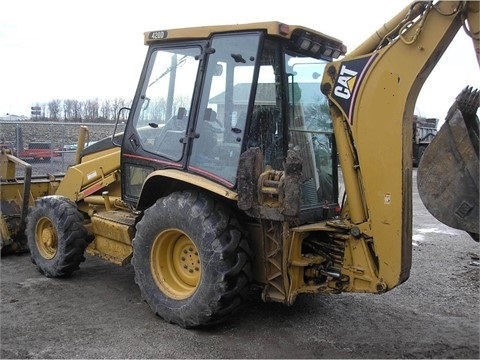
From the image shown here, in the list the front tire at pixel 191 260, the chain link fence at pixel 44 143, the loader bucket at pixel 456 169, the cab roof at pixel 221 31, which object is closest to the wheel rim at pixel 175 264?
the front tire at pixel 191 260

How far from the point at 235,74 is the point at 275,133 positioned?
593mm

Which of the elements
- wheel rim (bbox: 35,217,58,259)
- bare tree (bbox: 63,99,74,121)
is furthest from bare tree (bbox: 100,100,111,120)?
wheel rim (bbox: 35,217,58,259)

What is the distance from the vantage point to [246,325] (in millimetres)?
4324

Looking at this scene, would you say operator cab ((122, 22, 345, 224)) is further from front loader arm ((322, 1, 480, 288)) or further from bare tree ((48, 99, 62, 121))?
bare tree ((48, 99, 62, 121))

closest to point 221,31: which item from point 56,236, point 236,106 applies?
point 236,106

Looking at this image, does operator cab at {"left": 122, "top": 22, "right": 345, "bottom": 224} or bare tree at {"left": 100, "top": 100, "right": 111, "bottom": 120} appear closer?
operator cab at {"left": 122, "top": 22, "right": 345, "bottom": 224}

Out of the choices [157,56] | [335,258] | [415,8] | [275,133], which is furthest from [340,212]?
[157,56]

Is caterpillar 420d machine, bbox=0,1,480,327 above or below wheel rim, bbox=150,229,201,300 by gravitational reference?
above

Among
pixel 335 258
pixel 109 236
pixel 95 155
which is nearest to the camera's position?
pixel 335 258

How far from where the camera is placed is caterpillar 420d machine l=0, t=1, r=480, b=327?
3.52 meters

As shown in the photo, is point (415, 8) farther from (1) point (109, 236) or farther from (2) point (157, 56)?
(1) point (109, 236)

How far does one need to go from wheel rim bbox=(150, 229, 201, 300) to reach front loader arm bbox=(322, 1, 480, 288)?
1407mm

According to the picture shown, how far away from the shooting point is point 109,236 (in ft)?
17.4

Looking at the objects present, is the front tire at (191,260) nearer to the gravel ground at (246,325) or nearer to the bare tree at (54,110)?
the gravel ground at (246,325)
